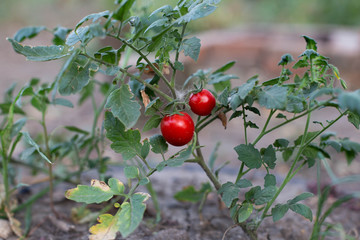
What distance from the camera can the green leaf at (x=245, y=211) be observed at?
88 centimetres

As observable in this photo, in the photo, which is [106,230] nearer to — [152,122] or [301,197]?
[152,122]

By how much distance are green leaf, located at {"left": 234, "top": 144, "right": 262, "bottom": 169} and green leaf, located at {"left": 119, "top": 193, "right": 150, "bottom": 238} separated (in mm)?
267

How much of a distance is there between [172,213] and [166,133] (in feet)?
1.97

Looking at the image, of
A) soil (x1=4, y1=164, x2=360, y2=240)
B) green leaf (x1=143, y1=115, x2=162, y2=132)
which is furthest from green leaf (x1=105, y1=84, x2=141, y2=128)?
soil (x1=4, y1=164, x2=360, y2=240)

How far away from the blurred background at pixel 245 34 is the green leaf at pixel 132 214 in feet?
2.24

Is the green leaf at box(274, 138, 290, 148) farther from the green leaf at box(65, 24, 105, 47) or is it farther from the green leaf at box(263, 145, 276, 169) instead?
the green leaf at box(65, 24, 105, 47)

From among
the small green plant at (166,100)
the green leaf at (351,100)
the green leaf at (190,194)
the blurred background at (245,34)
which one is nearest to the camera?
the green leaf at (351,100)

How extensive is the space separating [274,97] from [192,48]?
0.78ft

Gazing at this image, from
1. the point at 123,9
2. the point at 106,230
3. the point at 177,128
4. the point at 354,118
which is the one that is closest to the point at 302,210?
the point at 354,118

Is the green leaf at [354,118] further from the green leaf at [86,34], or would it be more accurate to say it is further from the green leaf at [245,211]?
the green leaf at [86,34]

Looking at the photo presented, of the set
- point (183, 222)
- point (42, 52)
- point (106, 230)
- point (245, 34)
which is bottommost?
point (183, 222)

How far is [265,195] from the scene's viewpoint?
2.95 feet

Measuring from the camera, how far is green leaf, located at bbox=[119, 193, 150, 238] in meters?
0.76

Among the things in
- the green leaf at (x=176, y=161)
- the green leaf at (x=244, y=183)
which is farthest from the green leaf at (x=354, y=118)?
the green leaf at (x=176, y=161)
